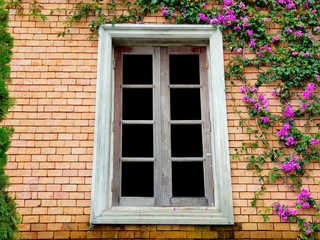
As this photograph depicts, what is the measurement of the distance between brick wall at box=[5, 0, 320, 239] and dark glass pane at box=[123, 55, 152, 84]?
417 millimetres

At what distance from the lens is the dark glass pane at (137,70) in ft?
13.9

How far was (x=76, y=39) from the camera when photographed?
4.12 m

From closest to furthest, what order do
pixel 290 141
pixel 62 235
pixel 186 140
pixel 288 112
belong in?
pixel 62 235 → pixel 290 141 → pixel 288 112 → pixel 186 140

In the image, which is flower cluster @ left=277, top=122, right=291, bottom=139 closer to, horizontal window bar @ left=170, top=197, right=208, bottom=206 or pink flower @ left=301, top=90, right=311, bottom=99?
pink flower @ left=301, top=90, right=311, bottom=99

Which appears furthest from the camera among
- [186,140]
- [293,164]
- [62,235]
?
[186,140]

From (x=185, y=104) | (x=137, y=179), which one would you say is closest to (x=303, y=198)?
(x=185, y=104)

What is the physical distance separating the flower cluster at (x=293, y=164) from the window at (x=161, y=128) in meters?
0.81

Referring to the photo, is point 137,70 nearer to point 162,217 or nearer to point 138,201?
point 138,201

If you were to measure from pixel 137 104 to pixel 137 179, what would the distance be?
A: 882 millimetres

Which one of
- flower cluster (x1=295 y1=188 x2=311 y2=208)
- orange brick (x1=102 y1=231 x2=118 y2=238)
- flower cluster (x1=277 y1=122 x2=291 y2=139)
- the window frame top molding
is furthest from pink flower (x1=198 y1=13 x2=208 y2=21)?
orange brick (x1=102 y1=231 x2=118 y2=238)

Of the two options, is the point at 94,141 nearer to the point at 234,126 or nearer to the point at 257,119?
the point at 234,126

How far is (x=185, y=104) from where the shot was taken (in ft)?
13.6

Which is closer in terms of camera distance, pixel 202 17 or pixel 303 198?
pixel 303 198

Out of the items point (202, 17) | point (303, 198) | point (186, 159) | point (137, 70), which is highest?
point (202, 17)
